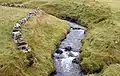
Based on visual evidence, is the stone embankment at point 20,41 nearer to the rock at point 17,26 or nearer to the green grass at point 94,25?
the rock at point 17,26

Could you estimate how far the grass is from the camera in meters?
40.5

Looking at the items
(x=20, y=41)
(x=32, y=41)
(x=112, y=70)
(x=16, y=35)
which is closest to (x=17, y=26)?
(x=32, y=41)

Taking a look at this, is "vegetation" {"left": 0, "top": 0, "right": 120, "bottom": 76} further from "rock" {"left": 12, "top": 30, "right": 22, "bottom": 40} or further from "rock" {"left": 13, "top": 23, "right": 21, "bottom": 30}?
"rock" {"left": 12, "top": 30, "right": 22, "bottom": 40}

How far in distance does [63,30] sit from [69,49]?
1029cm

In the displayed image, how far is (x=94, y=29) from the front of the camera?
199 feet

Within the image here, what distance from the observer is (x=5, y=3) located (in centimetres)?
8088

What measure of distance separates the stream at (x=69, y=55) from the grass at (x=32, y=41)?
3.86 ft

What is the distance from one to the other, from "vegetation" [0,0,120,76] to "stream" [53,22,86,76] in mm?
1097

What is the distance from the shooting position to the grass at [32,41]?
40500 mm

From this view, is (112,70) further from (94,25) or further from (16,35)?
(94,25)

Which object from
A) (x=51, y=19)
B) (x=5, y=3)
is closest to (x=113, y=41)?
(x=51, y=19)

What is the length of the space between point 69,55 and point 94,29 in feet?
40.7

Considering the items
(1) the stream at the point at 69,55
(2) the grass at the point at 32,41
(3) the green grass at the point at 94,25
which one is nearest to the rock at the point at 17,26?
(2) the grass at the point at 32,41

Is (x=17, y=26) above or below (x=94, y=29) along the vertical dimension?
above
